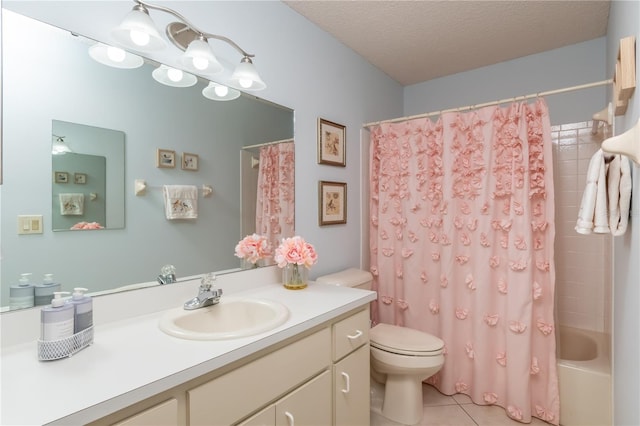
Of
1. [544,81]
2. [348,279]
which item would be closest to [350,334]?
[348,279]

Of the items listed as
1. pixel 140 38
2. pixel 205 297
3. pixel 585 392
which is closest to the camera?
pixel 140 38

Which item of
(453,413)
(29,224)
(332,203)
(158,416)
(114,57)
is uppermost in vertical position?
(114,57)

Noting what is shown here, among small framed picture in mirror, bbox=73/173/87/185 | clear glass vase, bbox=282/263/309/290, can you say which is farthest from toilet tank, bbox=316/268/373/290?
small framed picture in mirror, bbox=73/173/87/185

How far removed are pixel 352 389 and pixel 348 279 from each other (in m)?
0.70

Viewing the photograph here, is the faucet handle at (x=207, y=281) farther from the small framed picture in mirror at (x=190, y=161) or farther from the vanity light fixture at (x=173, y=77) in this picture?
the vanity light fixture at (x=173, y=77)

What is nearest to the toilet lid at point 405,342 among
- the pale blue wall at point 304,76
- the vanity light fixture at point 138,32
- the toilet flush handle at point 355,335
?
the toilet flush handle at point 355,335

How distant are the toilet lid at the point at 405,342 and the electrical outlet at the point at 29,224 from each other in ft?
5.54

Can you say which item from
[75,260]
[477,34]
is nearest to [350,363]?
[75,260]

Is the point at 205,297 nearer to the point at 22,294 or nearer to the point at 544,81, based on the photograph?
the point at 22,294

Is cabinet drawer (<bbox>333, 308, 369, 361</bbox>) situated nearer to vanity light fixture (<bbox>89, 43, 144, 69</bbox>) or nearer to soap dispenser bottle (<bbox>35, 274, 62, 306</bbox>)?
soap dispenser bottle (<bbox>35, 274, 62, 306</bbox>)

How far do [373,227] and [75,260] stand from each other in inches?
74.4

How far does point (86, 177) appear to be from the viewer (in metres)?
1.16

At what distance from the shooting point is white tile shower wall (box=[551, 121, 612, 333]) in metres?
2.34

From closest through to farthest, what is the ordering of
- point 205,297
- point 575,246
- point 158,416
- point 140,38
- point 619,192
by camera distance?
point 158,416, point 619,192, point 140,38, point 205,297, point 575,246
